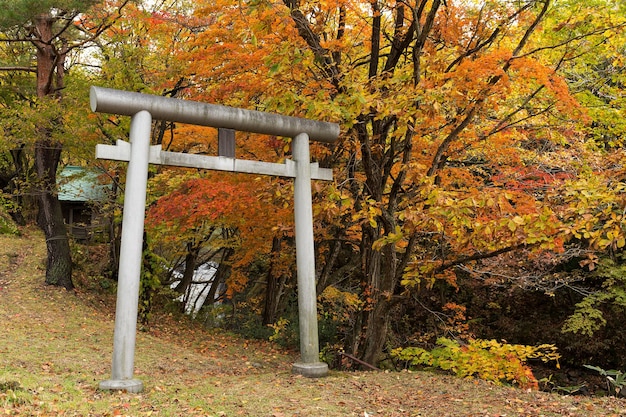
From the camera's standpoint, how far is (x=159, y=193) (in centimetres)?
1322

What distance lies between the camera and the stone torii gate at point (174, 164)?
6012mm

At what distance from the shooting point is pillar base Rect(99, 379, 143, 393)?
584cm

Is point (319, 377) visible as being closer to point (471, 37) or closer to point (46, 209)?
point (471, 37)

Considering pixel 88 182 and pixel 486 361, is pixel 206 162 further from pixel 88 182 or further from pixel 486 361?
pixel 88 182

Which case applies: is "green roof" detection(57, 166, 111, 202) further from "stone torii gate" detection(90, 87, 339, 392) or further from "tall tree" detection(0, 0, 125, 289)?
"stone torii gate" detection(90, 87, 339, 392)

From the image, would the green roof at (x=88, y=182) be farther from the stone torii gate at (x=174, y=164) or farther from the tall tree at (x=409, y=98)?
the stone torii gate at (x=174, y=164)

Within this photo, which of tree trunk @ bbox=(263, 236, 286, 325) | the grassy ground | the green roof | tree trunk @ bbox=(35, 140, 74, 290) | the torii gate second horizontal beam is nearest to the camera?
the grassy ground

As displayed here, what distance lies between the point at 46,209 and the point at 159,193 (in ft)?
10.5

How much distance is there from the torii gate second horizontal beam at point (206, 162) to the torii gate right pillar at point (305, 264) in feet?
0.53

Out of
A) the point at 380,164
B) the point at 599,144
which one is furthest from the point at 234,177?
the point at 599,144

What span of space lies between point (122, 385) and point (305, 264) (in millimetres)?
2700

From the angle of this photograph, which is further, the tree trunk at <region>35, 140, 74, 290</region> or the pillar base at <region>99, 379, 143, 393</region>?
the tree trunk at <region>35, 140, 74, 290</region>

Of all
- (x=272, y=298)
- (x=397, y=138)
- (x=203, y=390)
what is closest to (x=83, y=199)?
(x=272, y=298)

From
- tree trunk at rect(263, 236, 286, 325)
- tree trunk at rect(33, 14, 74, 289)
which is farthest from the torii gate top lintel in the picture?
tree trunk at rect(263, 236, 286, 325)
